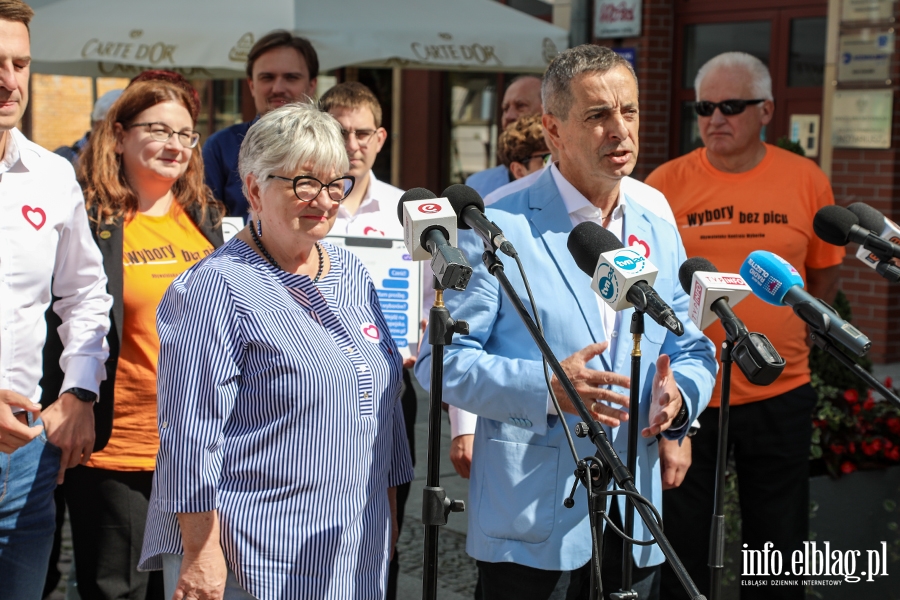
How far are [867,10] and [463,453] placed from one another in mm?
7241

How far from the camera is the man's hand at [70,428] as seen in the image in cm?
298

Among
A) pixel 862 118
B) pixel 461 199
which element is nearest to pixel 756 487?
pixel 461 199

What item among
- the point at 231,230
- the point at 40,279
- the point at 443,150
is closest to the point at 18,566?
the point at 40,279

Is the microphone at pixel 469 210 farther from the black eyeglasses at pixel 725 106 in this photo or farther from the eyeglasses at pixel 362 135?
the black eyeglasses at pixel 725 106

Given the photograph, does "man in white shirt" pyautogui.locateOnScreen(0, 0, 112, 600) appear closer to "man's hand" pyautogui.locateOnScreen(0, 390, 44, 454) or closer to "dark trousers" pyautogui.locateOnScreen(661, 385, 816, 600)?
"man's hand" pyautogui.locateOnScreen(0, 390, 44, 454)

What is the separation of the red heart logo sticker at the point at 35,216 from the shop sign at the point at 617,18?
865 cm

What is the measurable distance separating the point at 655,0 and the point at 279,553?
9.23m

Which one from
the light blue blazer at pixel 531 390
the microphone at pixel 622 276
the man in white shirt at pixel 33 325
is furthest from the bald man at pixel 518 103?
the microphone at pixel 622 276

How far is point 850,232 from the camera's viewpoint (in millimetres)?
2740

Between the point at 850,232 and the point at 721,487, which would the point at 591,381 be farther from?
the point at 850,232

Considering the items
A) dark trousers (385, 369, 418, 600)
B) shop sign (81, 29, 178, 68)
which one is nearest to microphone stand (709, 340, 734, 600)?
dark trousers (385, 369, 418, 600)

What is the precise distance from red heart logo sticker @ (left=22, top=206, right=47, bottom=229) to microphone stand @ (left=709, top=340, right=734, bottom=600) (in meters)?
1.89

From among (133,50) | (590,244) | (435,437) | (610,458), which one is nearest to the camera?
(610,458)

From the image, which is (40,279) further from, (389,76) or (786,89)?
(389,76)
